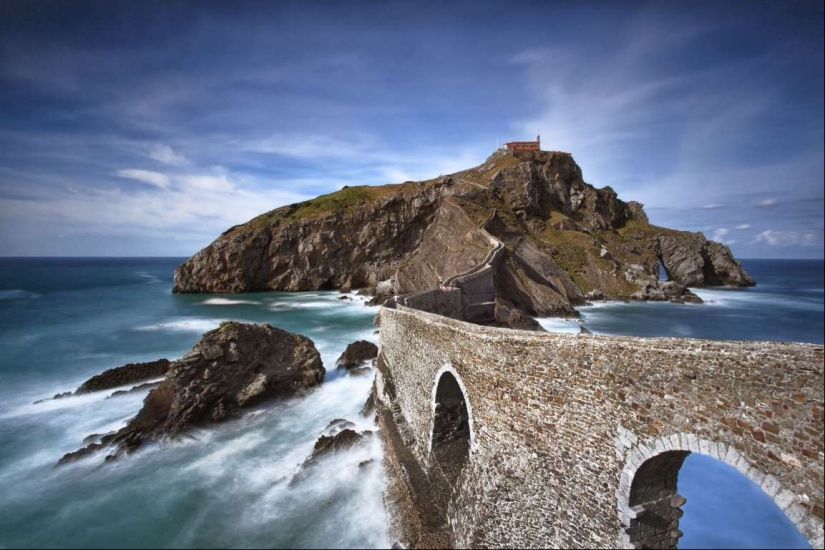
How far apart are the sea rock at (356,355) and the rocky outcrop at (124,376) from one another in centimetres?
1045

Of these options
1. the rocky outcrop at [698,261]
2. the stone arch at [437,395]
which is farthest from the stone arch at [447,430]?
the rocky outcrop at [698,261]

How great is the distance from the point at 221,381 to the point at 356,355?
7965mm

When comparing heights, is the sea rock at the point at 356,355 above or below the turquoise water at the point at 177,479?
above

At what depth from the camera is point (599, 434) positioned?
647cm

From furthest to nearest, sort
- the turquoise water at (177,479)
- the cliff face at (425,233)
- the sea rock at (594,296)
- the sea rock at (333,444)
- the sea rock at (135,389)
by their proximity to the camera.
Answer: the cliff face at (425,233) → the sea rock at (594,296) → the sea rock at (135,389) → the sea rock at (333,444) → the turquoise water at (177,479)

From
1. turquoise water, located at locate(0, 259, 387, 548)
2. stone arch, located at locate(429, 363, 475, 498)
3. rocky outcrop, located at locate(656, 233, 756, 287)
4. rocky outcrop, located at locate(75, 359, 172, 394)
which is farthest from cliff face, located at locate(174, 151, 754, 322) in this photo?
stone arch, located at locate(429, 363, 475, 498)

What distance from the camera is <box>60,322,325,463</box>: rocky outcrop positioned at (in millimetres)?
15469

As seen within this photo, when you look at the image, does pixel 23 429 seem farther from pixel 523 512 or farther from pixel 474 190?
pixel 474 190

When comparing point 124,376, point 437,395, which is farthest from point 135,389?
point 437,395

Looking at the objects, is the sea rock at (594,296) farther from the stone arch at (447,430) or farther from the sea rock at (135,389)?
the sea rock at (135,389)

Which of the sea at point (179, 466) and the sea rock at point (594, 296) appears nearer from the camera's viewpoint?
→ the sea at point (179, 466)

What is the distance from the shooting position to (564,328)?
30.5 m

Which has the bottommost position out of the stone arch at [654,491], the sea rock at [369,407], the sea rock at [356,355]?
the sea rock at [369,407]

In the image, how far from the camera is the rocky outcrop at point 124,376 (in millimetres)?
20188
